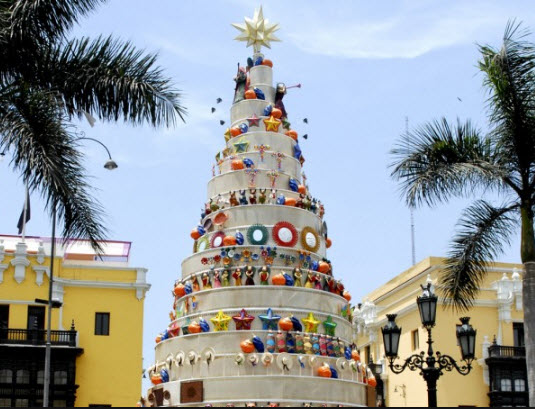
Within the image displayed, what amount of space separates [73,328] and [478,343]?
71.8ft

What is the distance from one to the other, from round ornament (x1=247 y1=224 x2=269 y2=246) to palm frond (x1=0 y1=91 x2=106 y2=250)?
67.4 ft

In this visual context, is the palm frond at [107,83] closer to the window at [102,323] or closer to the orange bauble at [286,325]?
the orange bauble at [286,325]

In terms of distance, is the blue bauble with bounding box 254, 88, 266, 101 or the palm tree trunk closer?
the palm tree trunk

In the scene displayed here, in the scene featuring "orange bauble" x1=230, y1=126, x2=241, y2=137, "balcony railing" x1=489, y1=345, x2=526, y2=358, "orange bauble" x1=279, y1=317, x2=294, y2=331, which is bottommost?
"balcony railing" x1=489, y1=345, x2=526, y2=358

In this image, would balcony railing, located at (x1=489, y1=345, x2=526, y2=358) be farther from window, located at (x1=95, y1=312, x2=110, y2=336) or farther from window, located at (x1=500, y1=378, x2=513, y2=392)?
window, located at (x1=95, y1=312, x2=110, y2=336)

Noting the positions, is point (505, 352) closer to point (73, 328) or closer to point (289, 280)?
point (289, 280)

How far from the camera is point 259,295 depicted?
3641 centimetres

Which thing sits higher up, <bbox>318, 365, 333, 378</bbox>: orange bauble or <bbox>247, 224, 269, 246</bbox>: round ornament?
<bbox>247, 224, 269, 246</bbox>: round ornament

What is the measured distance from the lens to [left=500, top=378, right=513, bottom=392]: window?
4900cm

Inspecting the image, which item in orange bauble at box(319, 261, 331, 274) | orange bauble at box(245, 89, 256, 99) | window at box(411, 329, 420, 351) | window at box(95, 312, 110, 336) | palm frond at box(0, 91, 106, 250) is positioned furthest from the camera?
window at box(411, 329, 420, 351)

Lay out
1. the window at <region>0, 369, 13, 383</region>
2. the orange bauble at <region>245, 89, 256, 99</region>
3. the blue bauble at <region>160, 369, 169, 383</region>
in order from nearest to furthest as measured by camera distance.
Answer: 1. the blue bauble at <region>160, 369, 169, 383</region>
2. the orange bauble at <region>245, 89, 256, 99</region>
3. the window at <region>0, 369, 13, 383</region>

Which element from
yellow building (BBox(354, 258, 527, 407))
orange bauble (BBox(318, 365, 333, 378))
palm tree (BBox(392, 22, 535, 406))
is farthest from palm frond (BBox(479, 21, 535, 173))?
yellow building (BBox(354, 258, 527, 407))

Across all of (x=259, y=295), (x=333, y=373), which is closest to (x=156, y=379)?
(x=259, y=295)

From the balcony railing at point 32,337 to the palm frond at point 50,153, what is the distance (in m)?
31.2
